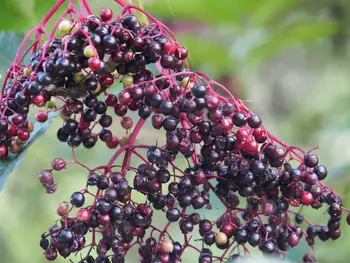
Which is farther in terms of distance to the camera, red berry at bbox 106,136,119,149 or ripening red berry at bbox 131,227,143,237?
red berry at bbox 106,136,119,149

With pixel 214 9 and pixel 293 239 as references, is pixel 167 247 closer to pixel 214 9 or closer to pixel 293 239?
pixel 293 239

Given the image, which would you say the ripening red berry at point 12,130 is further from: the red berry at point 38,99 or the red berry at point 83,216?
the red berry at point 83,216

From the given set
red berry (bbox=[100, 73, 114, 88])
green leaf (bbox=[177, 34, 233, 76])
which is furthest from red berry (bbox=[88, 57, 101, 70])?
green leaf (bbox=[177, 34, 233, 76])

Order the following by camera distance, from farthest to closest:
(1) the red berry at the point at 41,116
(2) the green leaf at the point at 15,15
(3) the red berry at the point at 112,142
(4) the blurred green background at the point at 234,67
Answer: (4) the blurred green background at the point at 234,67, (2) the green leaf at the point at 15,15, (3) the red berry at the point at 112,142, (1) the red berry at the point at 41,116

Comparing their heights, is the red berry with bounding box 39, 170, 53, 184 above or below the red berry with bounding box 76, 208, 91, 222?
above

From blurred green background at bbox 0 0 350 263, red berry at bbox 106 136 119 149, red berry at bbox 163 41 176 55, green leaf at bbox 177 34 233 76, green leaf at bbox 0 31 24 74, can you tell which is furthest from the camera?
green leaf at bbox 177 34 233 76

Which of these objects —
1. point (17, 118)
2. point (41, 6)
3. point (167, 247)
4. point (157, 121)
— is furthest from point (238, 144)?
point (41, 6)

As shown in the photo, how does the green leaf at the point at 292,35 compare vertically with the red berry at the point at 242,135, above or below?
above

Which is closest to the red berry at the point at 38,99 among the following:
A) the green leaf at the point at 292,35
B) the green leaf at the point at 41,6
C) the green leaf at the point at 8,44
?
the green leaf at the point at 8,44

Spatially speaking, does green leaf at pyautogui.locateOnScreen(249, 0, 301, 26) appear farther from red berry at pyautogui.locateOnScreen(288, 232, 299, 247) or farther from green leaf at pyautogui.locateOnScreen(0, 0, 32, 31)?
red berry at pyautogui.locateOnScreen(288, 232, 299, 247)
